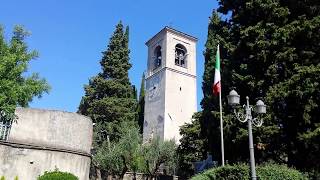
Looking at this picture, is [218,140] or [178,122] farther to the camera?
[178,122]

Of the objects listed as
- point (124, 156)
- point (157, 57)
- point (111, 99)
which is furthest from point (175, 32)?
point (124, 156)

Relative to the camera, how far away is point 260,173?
41.3ft

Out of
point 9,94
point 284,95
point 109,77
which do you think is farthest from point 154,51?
point 284,95

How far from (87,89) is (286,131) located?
78.3 ft

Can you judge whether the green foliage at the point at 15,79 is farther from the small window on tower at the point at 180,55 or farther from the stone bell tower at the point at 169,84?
the small window on tower at the point at 180,55

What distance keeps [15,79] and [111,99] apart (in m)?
15.3

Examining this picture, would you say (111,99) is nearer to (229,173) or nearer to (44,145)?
(44,145)

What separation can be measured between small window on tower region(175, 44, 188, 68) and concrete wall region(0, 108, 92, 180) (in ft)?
89.1

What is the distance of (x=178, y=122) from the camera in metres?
39.3

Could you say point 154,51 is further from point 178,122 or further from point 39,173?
point 39,173

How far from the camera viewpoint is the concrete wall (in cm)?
1445

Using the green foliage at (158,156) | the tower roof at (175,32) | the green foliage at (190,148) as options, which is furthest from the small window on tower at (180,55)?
the green foliage at (190,148)

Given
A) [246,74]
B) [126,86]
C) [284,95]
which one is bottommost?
[284,95]

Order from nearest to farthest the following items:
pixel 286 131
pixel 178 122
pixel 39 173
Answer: pixel 39 173, pixel 286 131, pixel 178 122
